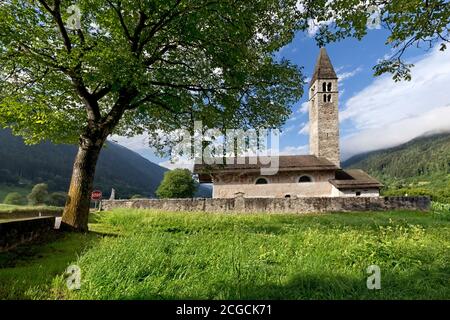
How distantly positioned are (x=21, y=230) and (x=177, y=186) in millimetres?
54524

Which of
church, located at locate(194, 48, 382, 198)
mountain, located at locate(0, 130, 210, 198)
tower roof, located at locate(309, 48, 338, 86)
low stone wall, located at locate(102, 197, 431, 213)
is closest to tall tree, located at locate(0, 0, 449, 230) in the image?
low stone wall, located at locate(102, 197, 431, 213)

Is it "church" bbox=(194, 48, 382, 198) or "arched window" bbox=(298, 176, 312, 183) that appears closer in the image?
"church" bbox=(194, 48, 382, 198)

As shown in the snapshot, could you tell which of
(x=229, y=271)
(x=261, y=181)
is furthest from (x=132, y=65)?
(x=261, y=181)

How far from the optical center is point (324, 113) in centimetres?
3962

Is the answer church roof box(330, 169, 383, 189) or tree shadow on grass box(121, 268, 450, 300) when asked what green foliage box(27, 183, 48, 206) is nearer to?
church roof box(330, 169, 383, 189)

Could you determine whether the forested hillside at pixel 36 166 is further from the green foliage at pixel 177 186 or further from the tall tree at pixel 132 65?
the tall tree at pixel 132 65

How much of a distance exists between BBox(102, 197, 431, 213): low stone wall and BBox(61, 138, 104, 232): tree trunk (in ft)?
45.5

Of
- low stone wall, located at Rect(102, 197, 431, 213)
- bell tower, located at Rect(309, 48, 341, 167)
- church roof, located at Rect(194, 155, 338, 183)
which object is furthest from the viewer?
bell tower, located at Rect(309, 48, 341, 167)

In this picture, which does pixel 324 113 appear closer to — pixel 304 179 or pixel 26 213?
pixel 304 179

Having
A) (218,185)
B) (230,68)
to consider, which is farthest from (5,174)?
(230,68)

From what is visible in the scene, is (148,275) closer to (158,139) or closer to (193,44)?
(193,44)

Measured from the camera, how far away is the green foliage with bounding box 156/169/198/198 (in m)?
60.2
